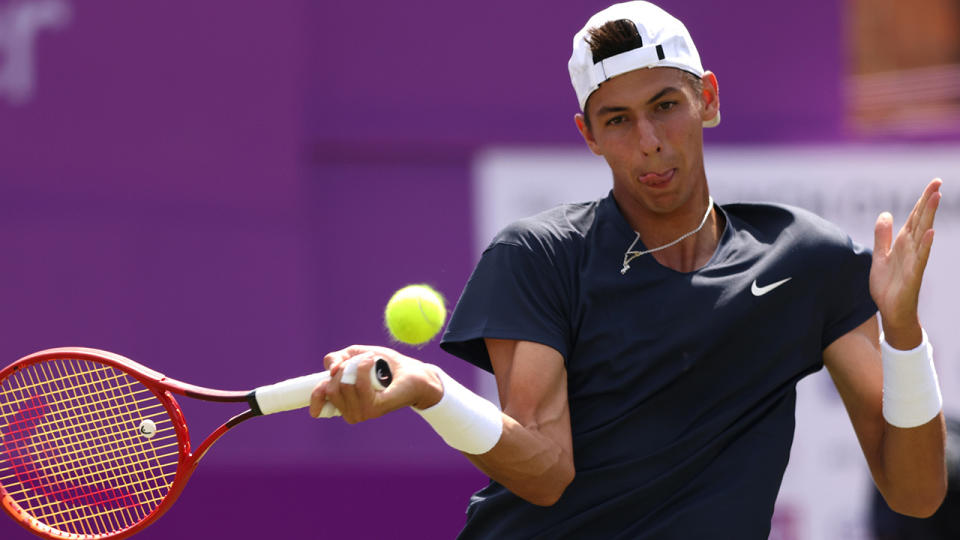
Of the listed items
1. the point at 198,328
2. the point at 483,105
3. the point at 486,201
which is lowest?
the point at 198,328

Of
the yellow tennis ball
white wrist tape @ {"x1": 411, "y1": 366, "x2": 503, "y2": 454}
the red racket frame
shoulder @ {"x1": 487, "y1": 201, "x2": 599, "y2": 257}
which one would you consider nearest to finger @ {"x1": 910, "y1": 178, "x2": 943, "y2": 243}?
shoulder @ {"x1": 487, "y1": 201, "x2": 599, "y2": 257}

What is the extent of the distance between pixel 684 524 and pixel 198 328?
5188mm

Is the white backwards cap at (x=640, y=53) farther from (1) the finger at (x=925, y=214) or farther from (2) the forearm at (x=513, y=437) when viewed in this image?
(2) the forearm at (x=513, y=437)

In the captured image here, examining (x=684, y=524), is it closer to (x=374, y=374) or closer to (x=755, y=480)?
(x=755, y=480)

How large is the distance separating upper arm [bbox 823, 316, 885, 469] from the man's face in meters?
0.44

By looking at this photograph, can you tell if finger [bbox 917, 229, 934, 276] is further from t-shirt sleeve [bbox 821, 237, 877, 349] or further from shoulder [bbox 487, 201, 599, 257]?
shoulder [bbox 487, 201, 599, 257]

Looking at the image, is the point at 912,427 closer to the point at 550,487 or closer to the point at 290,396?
the point at 550,487

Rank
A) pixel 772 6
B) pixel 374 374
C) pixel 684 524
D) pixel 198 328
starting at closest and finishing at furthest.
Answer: pixel 374 374 < pixel 684 524 < pixel 198 328 < pixel 772 6

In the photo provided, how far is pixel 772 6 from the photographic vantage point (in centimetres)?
798

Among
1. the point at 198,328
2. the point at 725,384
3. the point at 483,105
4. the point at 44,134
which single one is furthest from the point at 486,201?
the point at 725,384

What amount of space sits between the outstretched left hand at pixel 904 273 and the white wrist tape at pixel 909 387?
21 millimetres

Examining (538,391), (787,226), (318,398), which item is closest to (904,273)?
(787,226)

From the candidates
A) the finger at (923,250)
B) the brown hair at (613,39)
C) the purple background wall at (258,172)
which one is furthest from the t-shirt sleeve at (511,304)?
the purple background wall at (258,172)

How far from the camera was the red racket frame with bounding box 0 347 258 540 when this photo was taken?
2.56 meters
